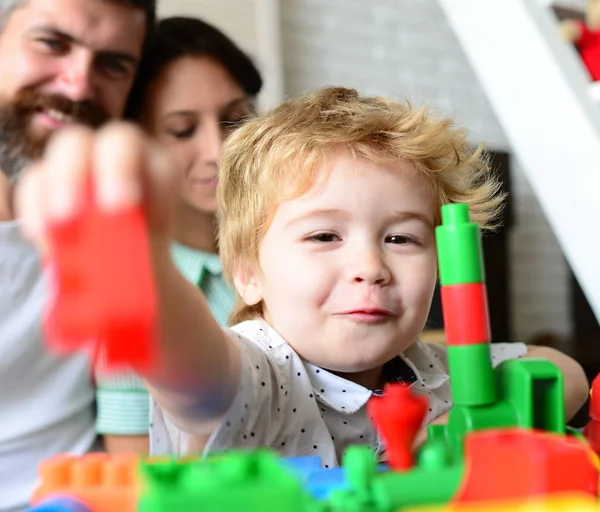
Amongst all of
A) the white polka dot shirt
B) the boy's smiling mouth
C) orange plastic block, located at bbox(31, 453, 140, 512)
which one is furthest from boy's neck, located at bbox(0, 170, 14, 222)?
orange plastic block, located at bbox(31, 453, 140, 512)

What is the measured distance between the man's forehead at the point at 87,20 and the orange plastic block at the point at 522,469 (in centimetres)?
112

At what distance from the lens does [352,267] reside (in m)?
0.63

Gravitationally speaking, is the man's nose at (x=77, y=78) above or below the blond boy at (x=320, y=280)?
above

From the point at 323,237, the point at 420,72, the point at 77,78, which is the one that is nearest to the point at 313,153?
the point at 323,237

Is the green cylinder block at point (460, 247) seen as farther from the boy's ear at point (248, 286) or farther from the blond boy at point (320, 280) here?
the boy's ear at point (248, 286)

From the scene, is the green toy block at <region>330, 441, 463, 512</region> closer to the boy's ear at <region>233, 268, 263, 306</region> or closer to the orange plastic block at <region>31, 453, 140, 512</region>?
the orange plastic block at <region>31, 453, 140, 512</region>

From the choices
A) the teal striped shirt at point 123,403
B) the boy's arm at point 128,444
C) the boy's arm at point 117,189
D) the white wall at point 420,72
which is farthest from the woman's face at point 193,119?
the boy's arm at point 117,189

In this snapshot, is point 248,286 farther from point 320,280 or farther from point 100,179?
point 100,179

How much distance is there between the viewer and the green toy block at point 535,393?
421mm

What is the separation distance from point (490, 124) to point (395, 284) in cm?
201

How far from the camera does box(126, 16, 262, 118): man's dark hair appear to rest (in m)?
1.33

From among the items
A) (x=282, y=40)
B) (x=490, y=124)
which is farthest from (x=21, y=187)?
(x=490, y=124)

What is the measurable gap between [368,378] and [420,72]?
1.80 meters

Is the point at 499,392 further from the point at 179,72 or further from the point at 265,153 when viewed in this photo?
the point at 179,72
